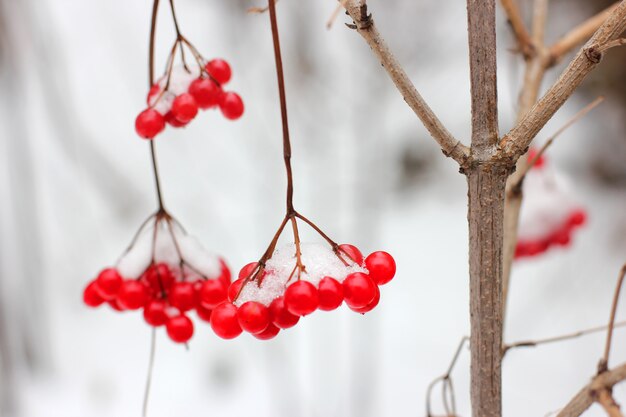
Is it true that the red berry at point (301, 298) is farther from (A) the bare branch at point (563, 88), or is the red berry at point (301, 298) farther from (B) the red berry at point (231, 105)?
(B) the red berry at point (231, 105)

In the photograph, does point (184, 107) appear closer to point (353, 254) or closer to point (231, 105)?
point (231, 105)

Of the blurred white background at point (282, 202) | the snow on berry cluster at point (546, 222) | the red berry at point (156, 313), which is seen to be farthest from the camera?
the blurred white background at point (282, 202)

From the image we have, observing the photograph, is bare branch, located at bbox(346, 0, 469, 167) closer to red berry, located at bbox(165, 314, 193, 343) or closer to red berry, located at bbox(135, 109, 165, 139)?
red berry, located at bbox(135, 109, 165, 139)

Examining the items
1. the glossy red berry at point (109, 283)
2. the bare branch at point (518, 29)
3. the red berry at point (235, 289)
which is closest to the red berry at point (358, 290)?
the red berry at point (235, 289)

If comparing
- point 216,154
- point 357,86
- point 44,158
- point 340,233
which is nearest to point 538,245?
point 340,233

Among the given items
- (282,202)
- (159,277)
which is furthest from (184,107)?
(282,202)

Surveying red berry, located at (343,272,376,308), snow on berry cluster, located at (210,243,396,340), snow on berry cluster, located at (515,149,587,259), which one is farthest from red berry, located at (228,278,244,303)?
snow on berry cluster, located at (515,149,587,259)
